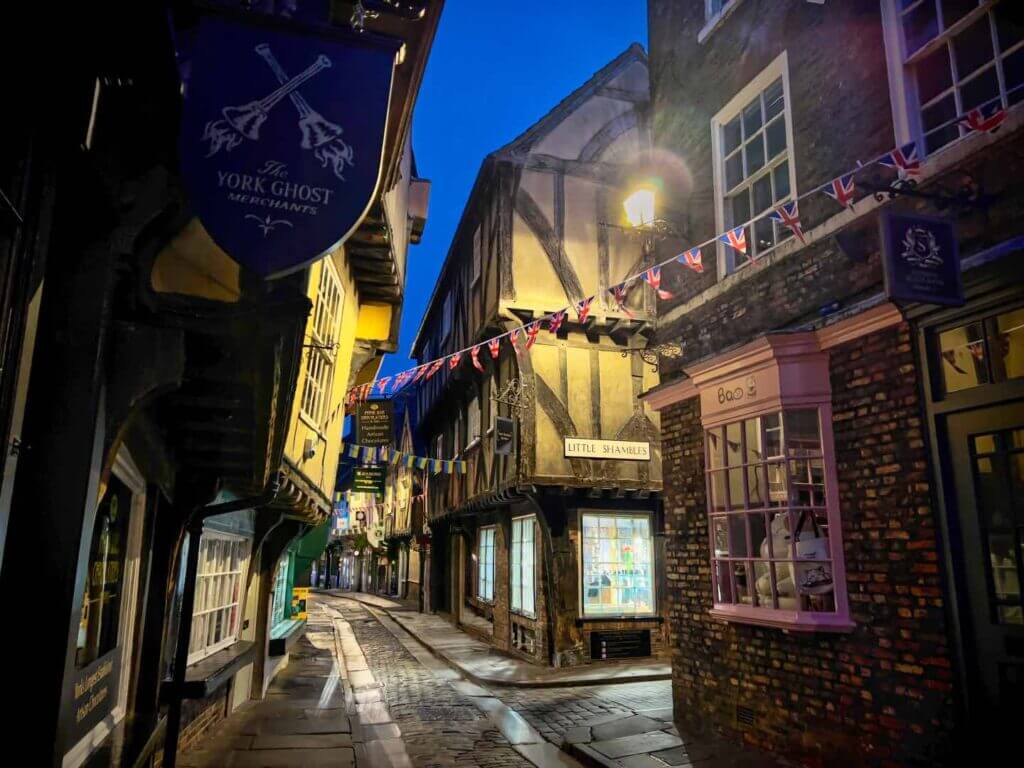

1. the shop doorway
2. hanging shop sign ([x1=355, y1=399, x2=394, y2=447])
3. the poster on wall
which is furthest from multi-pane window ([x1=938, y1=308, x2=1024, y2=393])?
hanging shop sign ([x1=355, y1=399, x2=394, y2=447])

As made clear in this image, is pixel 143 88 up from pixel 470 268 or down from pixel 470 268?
down

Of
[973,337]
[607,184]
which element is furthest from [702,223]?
[607,184]

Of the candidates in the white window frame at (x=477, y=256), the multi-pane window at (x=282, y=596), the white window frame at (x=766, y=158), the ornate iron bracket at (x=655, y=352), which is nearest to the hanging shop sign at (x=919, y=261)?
the white window frame at (x=766, y=158)

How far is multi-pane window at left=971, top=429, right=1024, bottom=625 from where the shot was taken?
4742 mm

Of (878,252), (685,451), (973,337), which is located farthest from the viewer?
(685,451)

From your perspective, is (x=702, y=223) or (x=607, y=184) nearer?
(x=702, y=223)

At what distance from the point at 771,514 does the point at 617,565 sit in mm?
7705

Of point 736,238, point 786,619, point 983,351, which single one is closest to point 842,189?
point 736,238

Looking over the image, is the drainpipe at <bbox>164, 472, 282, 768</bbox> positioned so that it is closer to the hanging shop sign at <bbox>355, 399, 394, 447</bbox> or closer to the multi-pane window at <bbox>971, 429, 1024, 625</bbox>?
the multi-pane window at <bbox>971, 429, 1024, 625</bbox>

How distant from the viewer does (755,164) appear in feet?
25.9

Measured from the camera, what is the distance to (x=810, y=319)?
663cm

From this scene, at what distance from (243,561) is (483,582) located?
34.4ft

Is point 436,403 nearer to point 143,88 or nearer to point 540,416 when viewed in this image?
point 540,416

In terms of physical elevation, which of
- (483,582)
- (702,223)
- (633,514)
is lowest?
(483,582)
